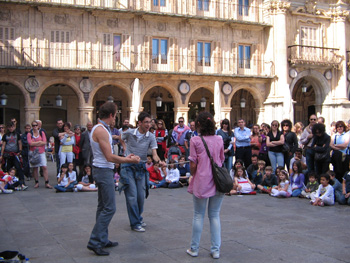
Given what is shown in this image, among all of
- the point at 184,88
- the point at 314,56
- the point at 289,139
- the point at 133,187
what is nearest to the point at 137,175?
the point at 133,187

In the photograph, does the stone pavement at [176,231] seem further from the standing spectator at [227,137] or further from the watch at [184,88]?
the watch at [184,88]

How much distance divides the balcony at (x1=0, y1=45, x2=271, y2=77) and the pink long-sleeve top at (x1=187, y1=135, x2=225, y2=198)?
63.1 ft

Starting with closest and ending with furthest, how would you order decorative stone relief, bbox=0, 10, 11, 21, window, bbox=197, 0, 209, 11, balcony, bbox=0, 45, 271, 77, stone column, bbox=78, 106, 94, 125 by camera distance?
1. decorative stone relief, bbox=0, 10, 11, 21
2. balcony, bbox=0, 45, 271, 77
3. stone column, bbox=78, 106, 94, 125
4. window, bbox=197, 0, 209, 11

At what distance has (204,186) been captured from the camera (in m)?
5.45

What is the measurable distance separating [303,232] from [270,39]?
23.0 meters

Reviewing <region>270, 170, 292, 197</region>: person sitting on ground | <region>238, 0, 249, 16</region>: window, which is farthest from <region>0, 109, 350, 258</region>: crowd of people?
<region>238, 0, 249, 16</region>: window

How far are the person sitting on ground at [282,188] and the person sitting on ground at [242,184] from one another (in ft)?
1.83

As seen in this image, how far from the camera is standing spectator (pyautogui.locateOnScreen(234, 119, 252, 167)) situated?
40.1 feet

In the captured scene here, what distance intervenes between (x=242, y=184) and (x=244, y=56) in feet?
60.7

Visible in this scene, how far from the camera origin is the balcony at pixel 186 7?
2394 cm

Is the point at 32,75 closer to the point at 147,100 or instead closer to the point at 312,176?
the point at 147,100

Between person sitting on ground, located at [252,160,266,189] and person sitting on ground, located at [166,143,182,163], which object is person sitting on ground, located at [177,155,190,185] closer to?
person sitting on ground, located at [166,143,182,163]

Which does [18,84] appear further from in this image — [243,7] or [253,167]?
[253,167]

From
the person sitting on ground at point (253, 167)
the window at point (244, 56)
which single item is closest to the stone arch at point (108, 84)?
the window at point (244, 56)
